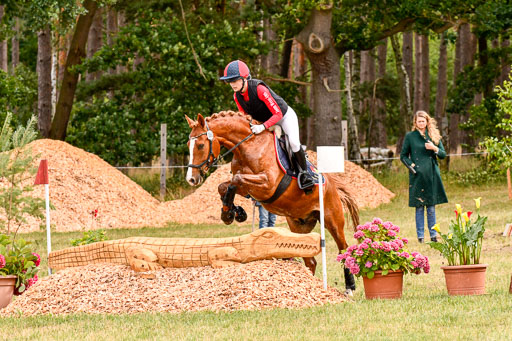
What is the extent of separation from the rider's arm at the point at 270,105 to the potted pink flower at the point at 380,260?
145 cm

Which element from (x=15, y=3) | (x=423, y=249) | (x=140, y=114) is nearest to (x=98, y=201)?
(x=140, y=114)

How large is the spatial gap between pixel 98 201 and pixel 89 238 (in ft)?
29.2

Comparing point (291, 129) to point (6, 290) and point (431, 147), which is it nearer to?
point (6, 290)

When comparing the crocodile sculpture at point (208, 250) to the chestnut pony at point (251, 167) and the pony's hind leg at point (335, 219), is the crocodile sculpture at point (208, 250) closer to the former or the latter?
the chestnut pony at point (251, 167)

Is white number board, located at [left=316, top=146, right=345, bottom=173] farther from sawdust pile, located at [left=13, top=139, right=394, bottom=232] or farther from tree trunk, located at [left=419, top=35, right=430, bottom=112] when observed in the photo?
tree trunk, located at [left=419, top=35, right=430, bottom=112]

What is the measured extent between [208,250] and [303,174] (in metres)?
1.35

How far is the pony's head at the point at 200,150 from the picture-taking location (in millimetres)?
8195

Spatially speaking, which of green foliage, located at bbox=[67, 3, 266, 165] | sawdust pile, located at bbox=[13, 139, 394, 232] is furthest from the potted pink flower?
green foliage, located at bbox=[67, 3, 266, 165]

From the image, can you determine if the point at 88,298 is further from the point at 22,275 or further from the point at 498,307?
the point at 498,307

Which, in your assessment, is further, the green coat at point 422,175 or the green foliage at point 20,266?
the green coat at point 422,175

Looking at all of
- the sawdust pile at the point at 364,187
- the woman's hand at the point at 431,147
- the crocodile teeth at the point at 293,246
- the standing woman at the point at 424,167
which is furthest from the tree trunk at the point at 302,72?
the crocodile teeth at the point at 293,246

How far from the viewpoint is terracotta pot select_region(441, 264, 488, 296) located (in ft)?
26.8

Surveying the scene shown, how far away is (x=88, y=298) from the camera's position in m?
8.26

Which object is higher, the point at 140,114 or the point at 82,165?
the point at 140,114
